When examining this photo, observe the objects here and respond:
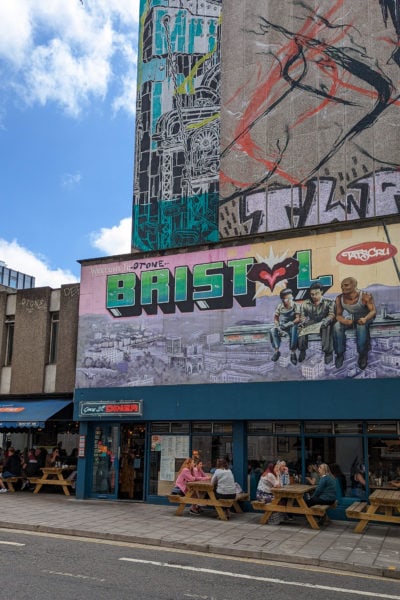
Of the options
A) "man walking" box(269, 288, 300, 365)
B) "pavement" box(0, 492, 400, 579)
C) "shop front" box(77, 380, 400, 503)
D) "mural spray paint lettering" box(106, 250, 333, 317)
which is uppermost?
"mural spray paint lettering" box(106, 250, 333, 317)

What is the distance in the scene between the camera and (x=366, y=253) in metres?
15.3

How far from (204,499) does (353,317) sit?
19.8ft

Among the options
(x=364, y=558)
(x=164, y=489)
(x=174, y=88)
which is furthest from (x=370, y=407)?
(x=174, y=88)

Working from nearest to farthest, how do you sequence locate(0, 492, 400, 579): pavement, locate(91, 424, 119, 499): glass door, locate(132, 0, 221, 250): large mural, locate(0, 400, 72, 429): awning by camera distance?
locate(0, 492, 400, 579): pavement, locate(91, 424, 119, 499): glass door, locate(0, 400, 72, 429): awning, locate(132, 0, 221, 250): large mural

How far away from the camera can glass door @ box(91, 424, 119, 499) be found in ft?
58.5

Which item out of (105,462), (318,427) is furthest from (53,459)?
(318,427)

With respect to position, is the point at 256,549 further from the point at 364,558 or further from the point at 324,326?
the point at 324,326

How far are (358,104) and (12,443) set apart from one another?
20862 millimetres

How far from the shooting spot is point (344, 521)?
566 inches

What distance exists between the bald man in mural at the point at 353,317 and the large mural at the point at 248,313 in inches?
1.0

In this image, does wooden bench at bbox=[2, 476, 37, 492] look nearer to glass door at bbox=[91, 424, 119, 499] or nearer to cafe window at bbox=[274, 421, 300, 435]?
glass door at bbox=[91, 424, 119, 499]

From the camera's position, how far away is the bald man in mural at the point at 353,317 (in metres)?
15.0

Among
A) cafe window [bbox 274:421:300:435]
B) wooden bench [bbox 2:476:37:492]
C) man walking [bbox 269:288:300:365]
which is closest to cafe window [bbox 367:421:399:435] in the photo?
cafe window [bbox 274:421:300:435]

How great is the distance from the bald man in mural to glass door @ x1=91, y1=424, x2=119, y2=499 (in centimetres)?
739
